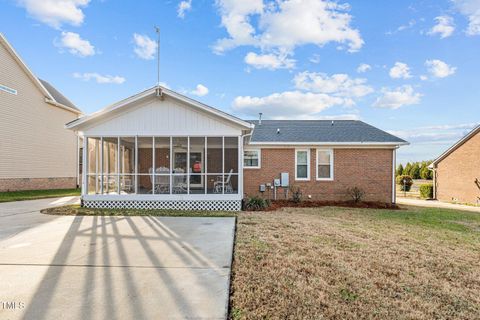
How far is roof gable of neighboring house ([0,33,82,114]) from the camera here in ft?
56.2

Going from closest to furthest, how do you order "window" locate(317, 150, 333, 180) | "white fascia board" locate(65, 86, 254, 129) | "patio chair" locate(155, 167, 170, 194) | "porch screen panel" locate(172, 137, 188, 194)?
"white fascia board" locate(65, 86, 254, 129)
"patio chair" locate(155, 167, 170, 194)
"porch screen panel" locate(172, 137, 188, 194)
"window" locate(317, 150, 333, 180)

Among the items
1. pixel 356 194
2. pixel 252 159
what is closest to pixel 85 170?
pixel 252 159

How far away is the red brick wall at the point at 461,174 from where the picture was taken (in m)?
19.9

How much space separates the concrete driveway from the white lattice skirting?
129 inches

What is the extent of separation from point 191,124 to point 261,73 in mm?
10917

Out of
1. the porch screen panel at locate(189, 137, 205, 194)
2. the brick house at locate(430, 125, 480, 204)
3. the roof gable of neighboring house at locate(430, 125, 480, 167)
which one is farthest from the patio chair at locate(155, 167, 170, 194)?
the roof gable of neighboring house at locate(430, 125, 480, 167)

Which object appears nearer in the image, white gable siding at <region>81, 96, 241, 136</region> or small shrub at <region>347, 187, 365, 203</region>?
white gable siding at <region>81, 96, 241, 136</region>

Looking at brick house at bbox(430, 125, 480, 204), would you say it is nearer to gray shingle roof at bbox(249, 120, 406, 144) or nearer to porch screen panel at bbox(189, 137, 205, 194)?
gray shingle roof at bbox(249, 120, 406, 144)

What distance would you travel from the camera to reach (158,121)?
37.5 ft

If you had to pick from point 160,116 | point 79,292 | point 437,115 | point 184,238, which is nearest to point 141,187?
point 160,116

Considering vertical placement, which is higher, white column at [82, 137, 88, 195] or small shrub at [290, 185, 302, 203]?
white column at [82, 137, 88, 195]

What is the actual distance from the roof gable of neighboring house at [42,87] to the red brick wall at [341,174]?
1457cm

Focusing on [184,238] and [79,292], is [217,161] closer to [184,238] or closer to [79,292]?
[184,238]

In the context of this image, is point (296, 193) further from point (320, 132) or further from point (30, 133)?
point (30, 133)
